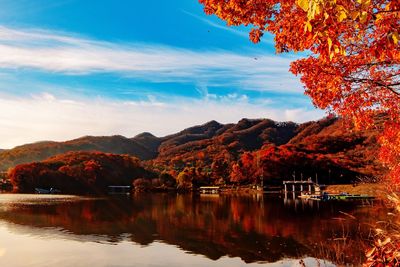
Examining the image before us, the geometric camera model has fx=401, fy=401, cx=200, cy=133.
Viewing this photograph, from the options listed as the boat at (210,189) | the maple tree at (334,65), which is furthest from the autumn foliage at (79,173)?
the maple tree at (334,65)

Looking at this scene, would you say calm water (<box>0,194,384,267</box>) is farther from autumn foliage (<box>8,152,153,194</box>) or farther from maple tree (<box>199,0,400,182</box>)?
autumn foliage (<box>8,152,153,194</box>)

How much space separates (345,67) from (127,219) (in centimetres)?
3846

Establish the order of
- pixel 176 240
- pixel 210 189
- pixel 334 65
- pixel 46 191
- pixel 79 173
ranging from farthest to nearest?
pixel 79 173 → pixel 46 191 → pixel 210 189 → pixel 176 240 → pixel 334 65

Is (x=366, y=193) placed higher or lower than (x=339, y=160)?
lower

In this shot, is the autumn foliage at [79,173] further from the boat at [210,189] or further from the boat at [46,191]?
the boat at [210,189]

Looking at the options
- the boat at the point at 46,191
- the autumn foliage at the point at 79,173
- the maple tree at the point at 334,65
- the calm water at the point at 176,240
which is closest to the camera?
the maple tree at the point at 334,65

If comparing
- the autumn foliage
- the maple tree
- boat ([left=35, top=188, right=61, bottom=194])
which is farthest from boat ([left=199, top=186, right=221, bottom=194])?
the maple tree

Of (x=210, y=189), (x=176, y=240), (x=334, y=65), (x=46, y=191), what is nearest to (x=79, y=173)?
(x=46, y=191)

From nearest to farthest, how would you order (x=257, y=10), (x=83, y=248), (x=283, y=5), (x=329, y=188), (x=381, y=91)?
(x=283, y=5) < (x=257, y=10) < (x=381, y=91) < (x=83, y=248) < (x=329, y=188)

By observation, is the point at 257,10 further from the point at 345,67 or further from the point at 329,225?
the point at 329,225

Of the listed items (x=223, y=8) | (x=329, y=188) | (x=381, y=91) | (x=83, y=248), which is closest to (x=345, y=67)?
(x=381, y=91)

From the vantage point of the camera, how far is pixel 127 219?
45406 millimetres

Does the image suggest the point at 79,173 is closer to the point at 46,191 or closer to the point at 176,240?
the point at 46,191

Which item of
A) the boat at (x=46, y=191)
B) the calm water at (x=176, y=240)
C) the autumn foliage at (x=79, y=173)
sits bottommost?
the calm water at (x=176, y=240)
